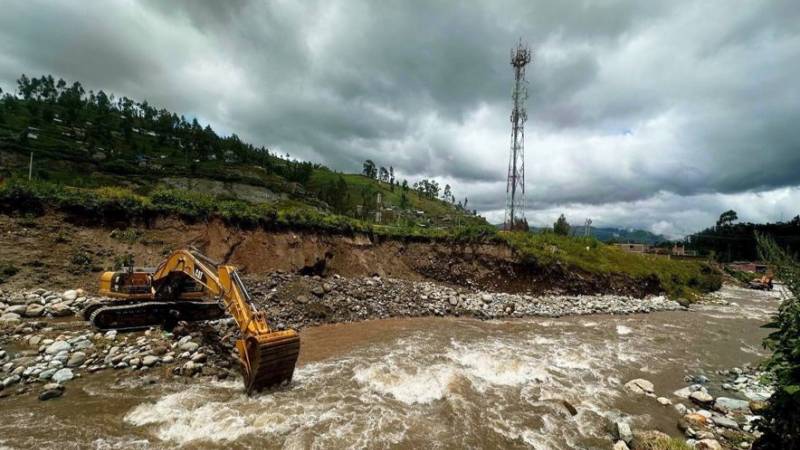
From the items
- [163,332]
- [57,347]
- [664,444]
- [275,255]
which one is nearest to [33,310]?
[57,347]

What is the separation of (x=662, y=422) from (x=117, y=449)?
10.7 meters

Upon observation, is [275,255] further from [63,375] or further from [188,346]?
[63,375]

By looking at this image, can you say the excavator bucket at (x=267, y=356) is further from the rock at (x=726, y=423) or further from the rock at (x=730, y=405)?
the rock at (x=730, y=405)

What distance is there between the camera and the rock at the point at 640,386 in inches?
353

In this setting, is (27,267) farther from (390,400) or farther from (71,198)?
(390,400)

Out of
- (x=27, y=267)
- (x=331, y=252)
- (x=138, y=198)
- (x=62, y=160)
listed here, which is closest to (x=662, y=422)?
(x=331, y=252)

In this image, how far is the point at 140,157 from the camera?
6925 cm

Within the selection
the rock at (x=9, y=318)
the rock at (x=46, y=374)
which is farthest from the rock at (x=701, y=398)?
the rock at (x=9, y=318)

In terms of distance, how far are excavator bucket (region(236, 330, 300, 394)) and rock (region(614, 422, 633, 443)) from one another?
22.0 feet

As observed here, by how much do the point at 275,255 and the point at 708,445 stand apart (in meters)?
17.5

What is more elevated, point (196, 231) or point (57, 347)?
point (196, 231)

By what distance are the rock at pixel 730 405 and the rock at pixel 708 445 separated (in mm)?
2513

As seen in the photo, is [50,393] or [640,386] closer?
[50,393]

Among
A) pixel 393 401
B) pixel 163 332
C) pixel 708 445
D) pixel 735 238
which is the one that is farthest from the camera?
pixel 735 238
